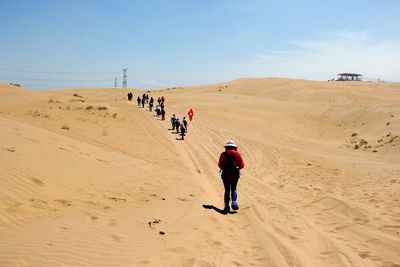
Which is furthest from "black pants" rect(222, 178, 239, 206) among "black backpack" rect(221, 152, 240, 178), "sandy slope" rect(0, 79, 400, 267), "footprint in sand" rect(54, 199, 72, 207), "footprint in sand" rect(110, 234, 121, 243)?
"footprint in sand" rect(54, 199, 72, 207)

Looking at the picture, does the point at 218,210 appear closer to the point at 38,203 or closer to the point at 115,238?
the point at 115,238

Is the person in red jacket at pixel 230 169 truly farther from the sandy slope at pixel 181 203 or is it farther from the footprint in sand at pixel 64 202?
the footprint in sand at pixel 64 202

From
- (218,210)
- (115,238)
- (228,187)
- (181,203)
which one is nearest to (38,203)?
(115,238)

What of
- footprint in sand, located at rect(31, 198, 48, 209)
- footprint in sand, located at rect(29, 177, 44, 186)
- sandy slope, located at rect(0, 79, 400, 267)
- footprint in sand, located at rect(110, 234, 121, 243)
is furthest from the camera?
footprint in sand, located at rect(29, 177, 44, 186)

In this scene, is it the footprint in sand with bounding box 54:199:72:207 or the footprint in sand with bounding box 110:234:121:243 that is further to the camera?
the footprint in sand with bounding box 54:199:72:207

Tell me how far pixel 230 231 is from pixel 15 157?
6.29m

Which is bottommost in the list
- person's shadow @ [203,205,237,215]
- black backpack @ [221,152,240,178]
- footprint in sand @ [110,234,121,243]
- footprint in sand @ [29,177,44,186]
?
person's shadow @ [203,205,237,215]

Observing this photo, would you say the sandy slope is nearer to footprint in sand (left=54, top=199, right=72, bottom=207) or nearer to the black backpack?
footprint in sand (left=54, top=199, right=72, bottom=207)

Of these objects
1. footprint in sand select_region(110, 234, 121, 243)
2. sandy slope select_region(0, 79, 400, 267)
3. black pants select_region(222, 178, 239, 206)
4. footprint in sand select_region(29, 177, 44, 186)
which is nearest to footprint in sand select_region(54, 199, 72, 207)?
sandy slope select_region(0, 79, 400, 267)

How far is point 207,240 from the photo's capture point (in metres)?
7.47

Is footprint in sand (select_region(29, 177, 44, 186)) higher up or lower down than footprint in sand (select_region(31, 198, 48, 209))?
higher up

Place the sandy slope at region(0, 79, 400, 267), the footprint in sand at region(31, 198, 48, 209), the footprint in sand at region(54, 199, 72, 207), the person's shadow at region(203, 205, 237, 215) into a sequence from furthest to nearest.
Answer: the person's shadow at region(203, 205, 237, 215) → the footprint in sand at region(54, 199, 72, 207) → the footprint in sand at region(31, 198, 48, 209) → the sandy slope at region(0, 79, 400, 267)

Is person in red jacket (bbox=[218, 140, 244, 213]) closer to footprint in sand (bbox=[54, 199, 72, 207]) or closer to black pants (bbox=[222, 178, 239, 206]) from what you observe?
black pants (bbox=[222, 178, 239, 206])

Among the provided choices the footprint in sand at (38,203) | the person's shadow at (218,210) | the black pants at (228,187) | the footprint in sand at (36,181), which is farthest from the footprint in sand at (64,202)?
the black pants at (228,187)
